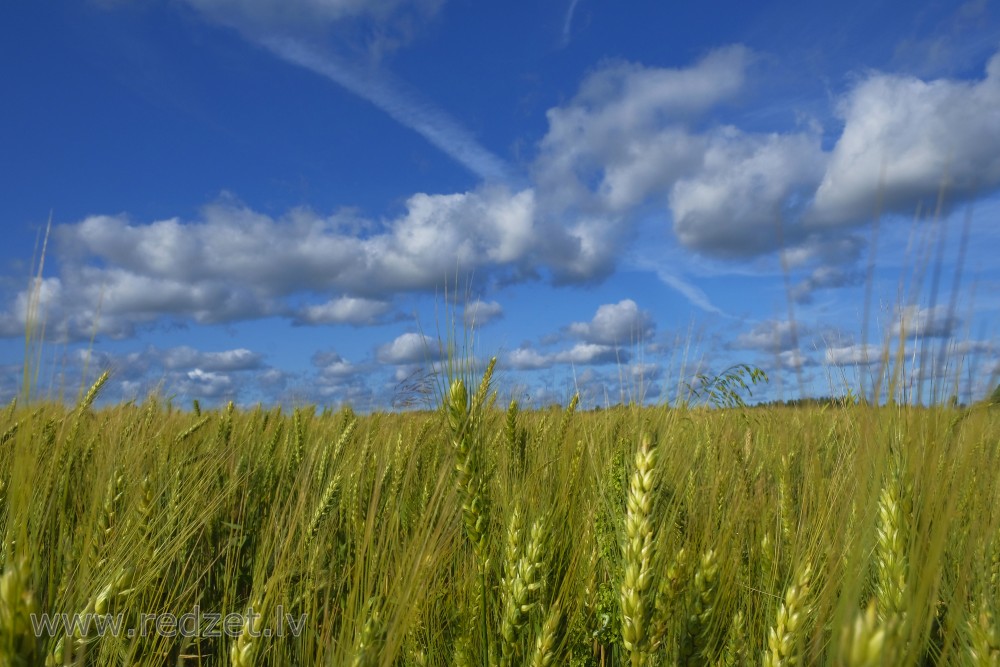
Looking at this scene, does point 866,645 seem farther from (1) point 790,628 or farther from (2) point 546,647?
(2) point 546,647

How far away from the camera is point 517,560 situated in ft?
5.78

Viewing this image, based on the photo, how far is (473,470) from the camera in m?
1.95

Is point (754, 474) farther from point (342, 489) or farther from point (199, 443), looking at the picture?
point (199, 443)

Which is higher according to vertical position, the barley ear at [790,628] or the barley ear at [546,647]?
the barley ear at [790,628]

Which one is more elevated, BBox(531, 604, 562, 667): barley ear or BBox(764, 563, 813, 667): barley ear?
BBox(764, 563, 813, 667): barley ear

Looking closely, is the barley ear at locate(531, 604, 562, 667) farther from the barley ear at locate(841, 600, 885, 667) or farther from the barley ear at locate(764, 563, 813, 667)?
the barley ear at locate(841, 600, 885, 667)

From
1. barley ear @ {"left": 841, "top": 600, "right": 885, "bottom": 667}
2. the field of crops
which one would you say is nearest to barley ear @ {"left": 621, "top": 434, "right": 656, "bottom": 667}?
the field of crops

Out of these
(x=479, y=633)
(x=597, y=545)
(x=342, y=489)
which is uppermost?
(x=342, y=489)

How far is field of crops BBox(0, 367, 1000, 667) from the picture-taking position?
4.38ft

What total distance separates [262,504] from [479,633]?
Result: 176cm

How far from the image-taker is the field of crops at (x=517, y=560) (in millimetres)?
1335

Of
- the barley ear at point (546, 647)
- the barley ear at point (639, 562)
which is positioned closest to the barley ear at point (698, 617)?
the barley ear at point (639, 562)

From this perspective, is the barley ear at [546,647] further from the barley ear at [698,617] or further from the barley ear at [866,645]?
the barley ear at [866,645]

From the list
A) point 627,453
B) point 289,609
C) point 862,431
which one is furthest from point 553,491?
point 862,431
